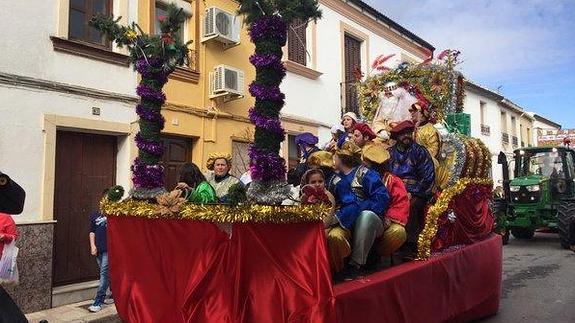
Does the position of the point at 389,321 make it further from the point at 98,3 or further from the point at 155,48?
the point at 98,3

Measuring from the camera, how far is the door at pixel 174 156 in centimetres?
924

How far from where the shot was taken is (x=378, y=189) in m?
3.99

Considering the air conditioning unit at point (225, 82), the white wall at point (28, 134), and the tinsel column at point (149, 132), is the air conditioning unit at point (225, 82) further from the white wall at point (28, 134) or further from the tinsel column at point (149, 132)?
the tinsel column at point (149, 132)

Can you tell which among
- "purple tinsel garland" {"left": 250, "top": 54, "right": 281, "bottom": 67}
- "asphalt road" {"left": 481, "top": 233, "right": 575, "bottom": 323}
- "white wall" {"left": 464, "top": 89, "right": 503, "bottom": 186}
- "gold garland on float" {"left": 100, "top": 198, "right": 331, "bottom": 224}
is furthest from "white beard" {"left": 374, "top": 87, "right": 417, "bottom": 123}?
"white wall" {"left": 464, "top": 89, "right": 503, "bottom": 186}

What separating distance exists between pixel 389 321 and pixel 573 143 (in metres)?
19.6

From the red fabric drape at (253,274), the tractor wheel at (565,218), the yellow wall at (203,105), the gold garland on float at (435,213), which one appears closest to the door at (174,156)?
the yellow wall at (203,105)

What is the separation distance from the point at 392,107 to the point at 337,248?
3.60 metres

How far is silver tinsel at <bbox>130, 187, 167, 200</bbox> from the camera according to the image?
4.16 meters

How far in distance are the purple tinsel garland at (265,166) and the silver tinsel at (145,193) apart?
1.32 metres

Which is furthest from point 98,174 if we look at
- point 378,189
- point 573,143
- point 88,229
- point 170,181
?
point 573,143

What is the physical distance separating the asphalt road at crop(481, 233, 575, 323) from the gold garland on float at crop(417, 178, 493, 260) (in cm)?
163

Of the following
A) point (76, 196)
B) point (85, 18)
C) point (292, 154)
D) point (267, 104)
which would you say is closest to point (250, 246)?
point (267, 104)

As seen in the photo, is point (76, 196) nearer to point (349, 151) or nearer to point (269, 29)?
point (349, 151)

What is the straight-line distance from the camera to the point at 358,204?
3.87 m
